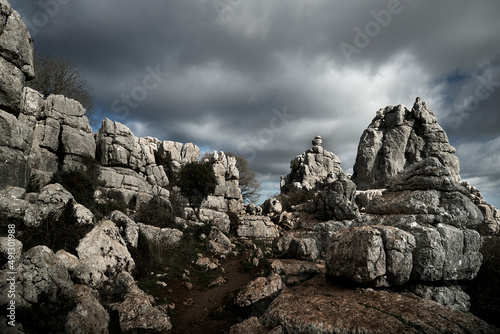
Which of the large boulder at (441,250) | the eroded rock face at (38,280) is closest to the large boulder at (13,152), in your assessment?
the eroded rock face at (38,280)

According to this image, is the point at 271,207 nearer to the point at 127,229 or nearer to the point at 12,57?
the point at 127,229

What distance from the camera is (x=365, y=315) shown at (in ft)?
20.2

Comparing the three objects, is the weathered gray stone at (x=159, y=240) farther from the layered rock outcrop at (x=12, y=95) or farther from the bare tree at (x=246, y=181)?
the bare tree at (x=246, y=181)

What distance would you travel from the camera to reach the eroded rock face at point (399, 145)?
4347 centimetres

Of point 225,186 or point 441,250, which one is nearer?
point 441,250

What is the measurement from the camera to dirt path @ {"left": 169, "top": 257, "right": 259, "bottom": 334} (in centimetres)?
886

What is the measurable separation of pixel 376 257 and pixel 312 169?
45.5m

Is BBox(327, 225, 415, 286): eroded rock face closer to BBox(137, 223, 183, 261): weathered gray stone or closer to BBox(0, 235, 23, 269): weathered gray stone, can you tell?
BBox(137, 223, 183, 261): weathered gray stone

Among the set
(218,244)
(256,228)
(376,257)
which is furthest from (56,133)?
(376,257)

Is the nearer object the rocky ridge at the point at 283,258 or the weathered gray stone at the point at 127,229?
the rocky ridge at the point at 283,258

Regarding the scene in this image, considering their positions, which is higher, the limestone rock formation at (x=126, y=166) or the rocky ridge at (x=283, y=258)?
the limestone rock formation at (x=126, y=166)

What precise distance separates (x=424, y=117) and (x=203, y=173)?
40579 millimetres

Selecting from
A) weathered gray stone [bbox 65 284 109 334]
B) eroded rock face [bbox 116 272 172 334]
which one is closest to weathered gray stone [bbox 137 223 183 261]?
eroded rock face [bbox 116 272 172 334]

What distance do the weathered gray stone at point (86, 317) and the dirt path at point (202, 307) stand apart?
2323mm
